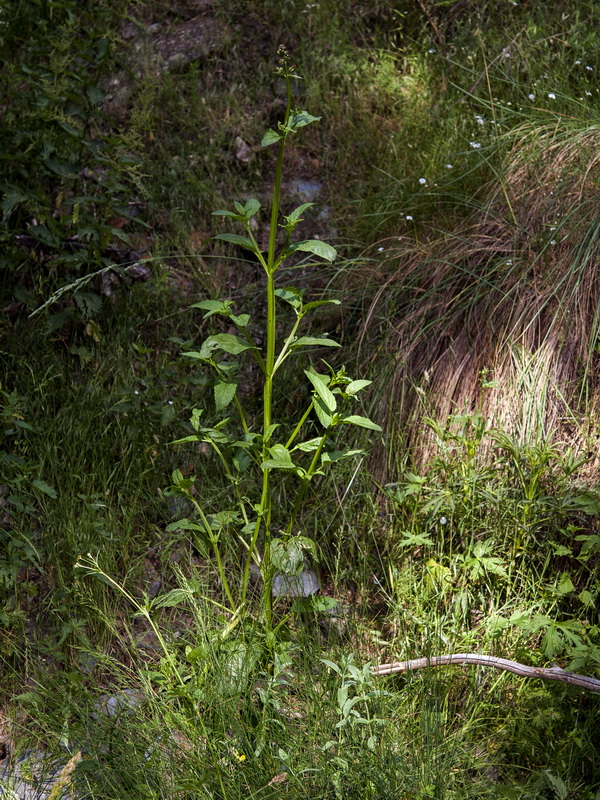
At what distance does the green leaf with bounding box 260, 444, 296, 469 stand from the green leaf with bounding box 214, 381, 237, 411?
188mm

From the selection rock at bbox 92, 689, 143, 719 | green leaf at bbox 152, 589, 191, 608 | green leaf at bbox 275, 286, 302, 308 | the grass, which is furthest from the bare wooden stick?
green leaf at bbox 275, 286, 302, 308

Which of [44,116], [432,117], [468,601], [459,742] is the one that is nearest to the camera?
[459,742]

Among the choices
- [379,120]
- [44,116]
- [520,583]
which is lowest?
[520,583]

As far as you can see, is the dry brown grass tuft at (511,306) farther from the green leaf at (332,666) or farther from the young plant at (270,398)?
the green leaf at (332,666)

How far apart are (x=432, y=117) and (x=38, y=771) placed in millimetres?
3331

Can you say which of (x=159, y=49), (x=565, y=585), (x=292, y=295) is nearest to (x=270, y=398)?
(x=292, y=295)

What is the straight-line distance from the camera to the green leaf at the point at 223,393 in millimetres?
2195

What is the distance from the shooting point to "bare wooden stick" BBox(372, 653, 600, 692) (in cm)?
217

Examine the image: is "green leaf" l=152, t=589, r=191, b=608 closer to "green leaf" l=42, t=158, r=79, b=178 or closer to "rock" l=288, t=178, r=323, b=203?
"green leaf" l=42, t=158, r=79, b=178

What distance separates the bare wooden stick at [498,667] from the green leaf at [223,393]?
876 millimetres

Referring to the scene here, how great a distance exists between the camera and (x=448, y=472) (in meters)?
2.76

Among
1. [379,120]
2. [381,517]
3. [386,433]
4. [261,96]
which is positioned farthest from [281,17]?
[381,517]

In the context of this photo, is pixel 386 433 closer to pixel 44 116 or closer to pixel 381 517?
pixel 381 517

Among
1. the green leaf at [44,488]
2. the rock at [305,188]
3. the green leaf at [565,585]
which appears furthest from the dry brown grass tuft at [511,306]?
the green leaf at [44,488]
